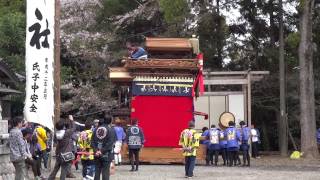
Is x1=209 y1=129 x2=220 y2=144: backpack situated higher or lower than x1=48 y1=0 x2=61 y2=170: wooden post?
lower

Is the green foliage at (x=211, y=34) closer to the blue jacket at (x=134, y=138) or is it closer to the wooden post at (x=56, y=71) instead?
the blue jacket at (x=134, y=138)

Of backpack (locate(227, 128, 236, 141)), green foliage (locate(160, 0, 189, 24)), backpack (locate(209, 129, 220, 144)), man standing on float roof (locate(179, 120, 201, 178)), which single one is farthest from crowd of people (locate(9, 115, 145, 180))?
green foliage (locate(160, 0, 189, 24))

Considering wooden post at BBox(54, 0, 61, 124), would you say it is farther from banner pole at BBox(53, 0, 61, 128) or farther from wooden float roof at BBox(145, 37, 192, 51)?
wooden float roof at BBox(145, 37, 192, 51)

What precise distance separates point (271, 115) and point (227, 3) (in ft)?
26.9

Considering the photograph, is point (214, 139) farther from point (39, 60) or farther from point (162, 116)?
point (39, 60)

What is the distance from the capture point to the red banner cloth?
2269 cm

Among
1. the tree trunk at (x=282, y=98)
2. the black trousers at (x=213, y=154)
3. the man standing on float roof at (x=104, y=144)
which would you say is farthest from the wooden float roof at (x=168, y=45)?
the man standing on float roof at (x=104, y=144)

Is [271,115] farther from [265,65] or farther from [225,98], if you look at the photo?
[225,98]

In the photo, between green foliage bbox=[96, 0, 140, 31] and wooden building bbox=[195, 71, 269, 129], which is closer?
wooden building bbox=[195, 71, 269, 129]

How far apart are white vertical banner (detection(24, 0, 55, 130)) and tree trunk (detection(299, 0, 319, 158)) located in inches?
637

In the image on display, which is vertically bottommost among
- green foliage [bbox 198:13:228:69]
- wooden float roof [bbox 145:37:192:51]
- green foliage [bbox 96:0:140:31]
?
wooden float roof [bbox 145:37:192:51]

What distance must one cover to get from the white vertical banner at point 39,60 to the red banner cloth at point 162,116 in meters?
7.71

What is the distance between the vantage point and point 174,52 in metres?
24.4

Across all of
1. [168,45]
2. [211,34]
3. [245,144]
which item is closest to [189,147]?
[245,144]
